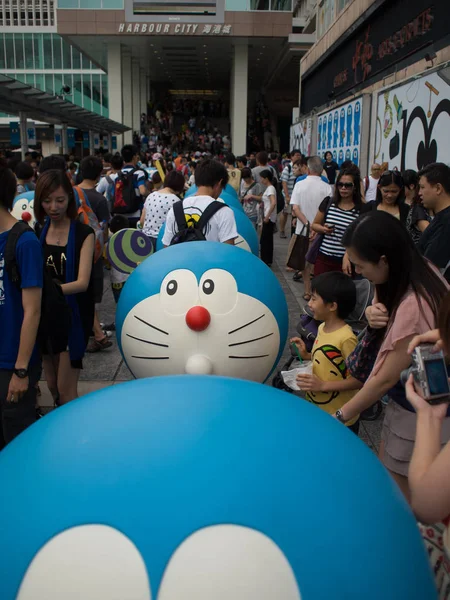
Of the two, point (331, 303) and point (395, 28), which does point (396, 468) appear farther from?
point (395, 28)

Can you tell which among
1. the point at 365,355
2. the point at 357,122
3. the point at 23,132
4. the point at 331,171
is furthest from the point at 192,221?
the point at 23,132

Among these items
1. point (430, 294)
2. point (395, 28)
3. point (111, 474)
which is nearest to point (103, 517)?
point (111, 474)

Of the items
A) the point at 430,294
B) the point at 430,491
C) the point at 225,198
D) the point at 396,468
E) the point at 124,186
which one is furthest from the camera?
the point at 124,186

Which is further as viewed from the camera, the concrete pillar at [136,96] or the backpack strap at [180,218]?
the concrete pillar at [136,96]

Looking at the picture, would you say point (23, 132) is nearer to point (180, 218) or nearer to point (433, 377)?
point (180, 218)

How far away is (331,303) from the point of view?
3744 millimetres

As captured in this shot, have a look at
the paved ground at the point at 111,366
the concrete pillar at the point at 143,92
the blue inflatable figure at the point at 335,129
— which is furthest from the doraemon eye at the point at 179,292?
the concrete pillar at the point at 143,92

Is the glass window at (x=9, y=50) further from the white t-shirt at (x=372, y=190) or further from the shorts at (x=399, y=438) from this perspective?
the shorts at (x=399, y=438)

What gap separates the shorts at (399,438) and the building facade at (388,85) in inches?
279

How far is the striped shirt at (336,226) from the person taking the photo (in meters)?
6.38

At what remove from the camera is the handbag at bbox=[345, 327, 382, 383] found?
2948 mm

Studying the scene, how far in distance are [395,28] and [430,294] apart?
1307cm

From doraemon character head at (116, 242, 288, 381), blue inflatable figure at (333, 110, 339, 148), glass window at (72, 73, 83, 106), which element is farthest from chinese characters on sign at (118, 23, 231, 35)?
doraemon character head at (116, 242, 288, 381)

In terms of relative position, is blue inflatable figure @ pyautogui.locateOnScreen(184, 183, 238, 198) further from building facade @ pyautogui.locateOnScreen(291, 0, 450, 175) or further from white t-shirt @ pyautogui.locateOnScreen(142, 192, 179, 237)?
building facade @ pyautogui.locateOnScreen(291, 0, 450, 175)
